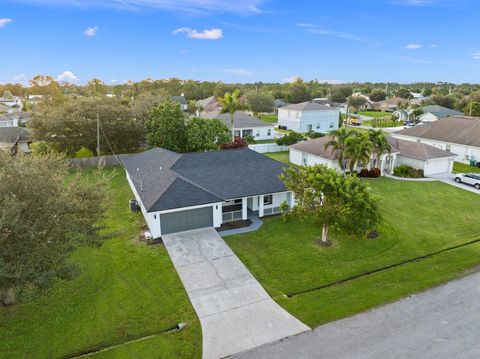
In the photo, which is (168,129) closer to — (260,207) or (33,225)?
(260,207)

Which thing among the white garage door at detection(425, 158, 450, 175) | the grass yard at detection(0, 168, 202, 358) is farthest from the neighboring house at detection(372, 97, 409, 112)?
the grass yard at detection(0, 168, 202, 358)

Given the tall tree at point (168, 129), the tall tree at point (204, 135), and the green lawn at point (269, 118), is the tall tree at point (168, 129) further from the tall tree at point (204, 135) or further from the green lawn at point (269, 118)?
the green lawn at point (269, 118)

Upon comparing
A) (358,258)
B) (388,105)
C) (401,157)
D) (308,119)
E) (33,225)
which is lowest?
(358,258)

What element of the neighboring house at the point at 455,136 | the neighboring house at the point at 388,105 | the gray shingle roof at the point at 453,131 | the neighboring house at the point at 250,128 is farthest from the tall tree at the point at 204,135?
the neighboring house at the point at 388,105

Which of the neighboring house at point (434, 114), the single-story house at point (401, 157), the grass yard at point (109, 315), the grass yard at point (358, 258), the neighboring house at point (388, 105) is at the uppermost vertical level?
the neighboring house at point (388, 105)

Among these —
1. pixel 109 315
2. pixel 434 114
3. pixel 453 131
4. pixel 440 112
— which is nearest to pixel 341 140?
pixel 453 131
